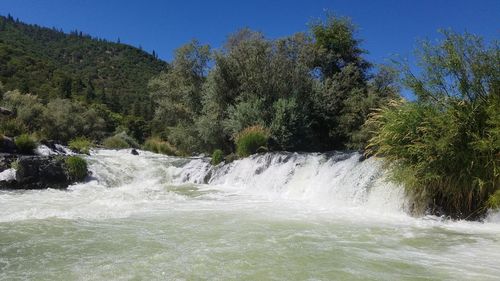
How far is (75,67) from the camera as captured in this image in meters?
110

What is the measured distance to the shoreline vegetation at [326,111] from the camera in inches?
357

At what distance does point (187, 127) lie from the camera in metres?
29.5

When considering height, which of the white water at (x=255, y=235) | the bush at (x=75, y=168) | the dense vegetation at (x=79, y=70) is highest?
the dense vegetation at (x=79, y=70)

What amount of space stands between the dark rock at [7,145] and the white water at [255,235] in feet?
18.2

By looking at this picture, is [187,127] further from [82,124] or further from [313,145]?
[82,124]

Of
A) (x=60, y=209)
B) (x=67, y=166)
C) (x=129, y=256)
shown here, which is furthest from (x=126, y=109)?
(x=129, y=256)

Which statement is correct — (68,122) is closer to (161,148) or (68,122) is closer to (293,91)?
(161,148)

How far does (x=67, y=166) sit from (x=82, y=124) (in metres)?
30.7

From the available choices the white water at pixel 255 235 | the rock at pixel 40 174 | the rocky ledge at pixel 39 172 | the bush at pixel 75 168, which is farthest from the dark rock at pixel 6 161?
the white water at pixel 255 235

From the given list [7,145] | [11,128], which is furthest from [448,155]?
[11,128]

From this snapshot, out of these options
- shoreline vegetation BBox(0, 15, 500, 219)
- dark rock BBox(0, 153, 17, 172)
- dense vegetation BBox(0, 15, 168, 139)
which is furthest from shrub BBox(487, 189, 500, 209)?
dense vegetation BBox(0, 15, 168, 139)

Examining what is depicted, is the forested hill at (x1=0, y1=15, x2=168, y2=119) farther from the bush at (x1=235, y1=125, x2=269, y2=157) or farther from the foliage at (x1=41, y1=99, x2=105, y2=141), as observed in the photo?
the bush at (x1=235, y1=125, x2=269, y2=157)

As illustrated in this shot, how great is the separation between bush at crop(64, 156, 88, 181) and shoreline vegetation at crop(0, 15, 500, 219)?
11 centimetres

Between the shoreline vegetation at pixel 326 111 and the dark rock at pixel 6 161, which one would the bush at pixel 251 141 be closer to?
the shoreline vegetation at pixel 326 111
